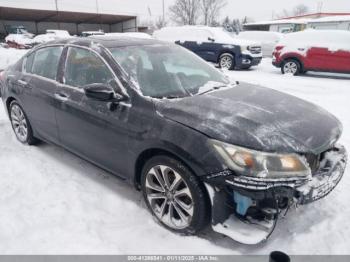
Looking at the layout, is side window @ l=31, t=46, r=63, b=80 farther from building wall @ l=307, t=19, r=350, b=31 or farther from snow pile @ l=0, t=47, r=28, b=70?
building wall @ l=307, t=19, r=350, b=31

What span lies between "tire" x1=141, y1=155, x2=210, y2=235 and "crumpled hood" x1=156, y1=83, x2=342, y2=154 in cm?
38

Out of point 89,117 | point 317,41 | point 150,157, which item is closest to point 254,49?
point 317,41

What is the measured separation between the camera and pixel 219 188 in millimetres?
2309

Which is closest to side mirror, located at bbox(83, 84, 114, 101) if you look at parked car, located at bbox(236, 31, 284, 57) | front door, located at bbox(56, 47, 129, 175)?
front door, located at bbox(56, 47, 129, 175)

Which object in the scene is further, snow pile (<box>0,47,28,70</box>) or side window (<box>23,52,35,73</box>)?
snow pile (<box>0,47,28,70</box>)

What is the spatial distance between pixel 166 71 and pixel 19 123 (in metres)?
2.54

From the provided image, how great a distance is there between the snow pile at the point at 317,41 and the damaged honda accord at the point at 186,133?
870 centimetres

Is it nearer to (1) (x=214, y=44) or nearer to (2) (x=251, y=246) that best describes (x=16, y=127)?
(2) (x=251, y=246)

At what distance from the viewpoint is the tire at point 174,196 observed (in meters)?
2.46

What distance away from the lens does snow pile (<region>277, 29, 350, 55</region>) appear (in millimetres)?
10758

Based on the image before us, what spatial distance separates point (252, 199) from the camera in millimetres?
2312

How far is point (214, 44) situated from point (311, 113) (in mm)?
10303

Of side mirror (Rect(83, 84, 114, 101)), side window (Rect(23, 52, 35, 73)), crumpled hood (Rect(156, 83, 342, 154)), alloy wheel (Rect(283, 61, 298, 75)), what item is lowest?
alloy wheel (Rect(283, 61, 298, 75))

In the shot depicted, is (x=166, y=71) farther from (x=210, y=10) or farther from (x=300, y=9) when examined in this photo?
(x=300, y=9)
